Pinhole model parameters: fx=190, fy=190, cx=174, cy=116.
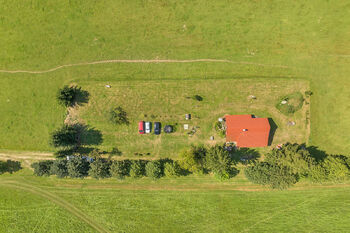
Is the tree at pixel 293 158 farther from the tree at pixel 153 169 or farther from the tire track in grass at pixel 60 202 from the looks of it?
the tire track in grass at pixel 60 202

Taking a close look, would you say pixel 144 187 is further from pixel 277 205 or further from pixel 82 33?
pixel 82 33

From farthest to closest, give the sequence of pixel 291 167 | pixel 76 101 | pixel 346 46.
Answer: pixel 76 101 → pixel 346 46 → pixel 291 167

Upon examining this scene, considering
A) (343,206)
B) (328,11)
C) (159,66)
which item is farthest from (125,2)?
(343,206)

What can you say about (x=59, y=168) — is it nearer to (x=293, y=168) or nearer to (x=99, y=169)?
(x=99, y=169)

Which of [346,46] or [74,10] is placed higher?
[74,10]

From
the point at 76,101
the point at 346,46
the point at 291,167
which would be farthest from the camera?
the point at 76,101

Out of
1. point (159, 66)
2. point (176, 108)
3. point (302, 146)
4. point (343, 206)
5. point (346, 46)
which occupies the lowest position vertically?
point (343, 206)

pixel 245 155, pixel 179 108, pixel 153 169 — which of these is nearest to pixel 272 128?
pixel 245 155
